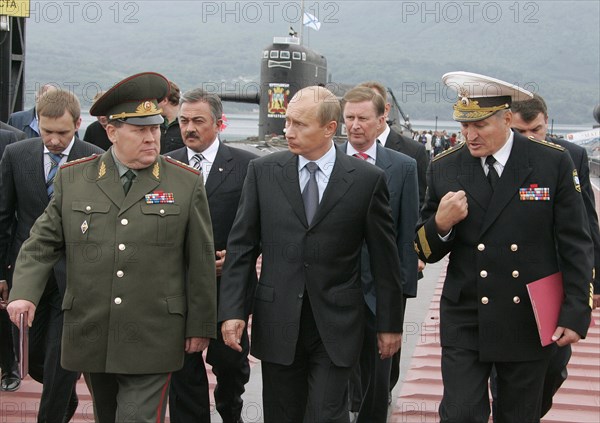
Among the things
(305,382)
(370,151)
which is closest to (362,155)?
(370,151)

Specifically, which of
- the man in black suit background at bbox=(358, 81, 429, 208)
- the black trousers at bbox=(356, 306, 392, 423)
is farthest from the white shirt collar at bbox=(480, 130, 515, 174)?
the man in black suit background at bbox=(358, 81, 429, 208)

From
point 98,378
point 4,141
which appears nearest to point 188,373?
point 98,378

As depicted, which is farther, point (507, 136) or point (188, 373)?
point (188, 373)

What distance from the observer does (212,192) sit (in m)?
6.07

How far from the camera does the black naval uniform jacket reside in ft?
16.1

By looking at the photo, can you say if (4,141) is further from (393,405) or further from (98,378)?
(393,405)

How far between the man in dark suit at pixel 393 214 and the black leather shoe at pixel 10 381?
236 centimetres

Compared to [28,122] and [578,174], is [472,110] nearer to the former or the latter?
[578,174]

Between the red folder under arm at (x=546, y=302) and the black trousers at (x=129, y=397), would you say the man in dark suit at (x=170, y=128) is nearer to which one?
the black trousers at (x=129, y=397)

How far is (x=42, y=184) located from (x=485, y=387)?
2.78m

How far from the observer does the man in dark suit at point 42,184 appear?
589 centimetres

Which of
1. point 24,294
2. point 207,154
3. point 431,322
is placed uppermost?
point 207,154

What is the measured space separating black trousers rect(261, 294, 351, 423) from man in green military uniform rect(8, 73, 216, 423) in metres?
0.42

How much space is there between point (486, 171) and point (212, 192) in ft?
5.65
